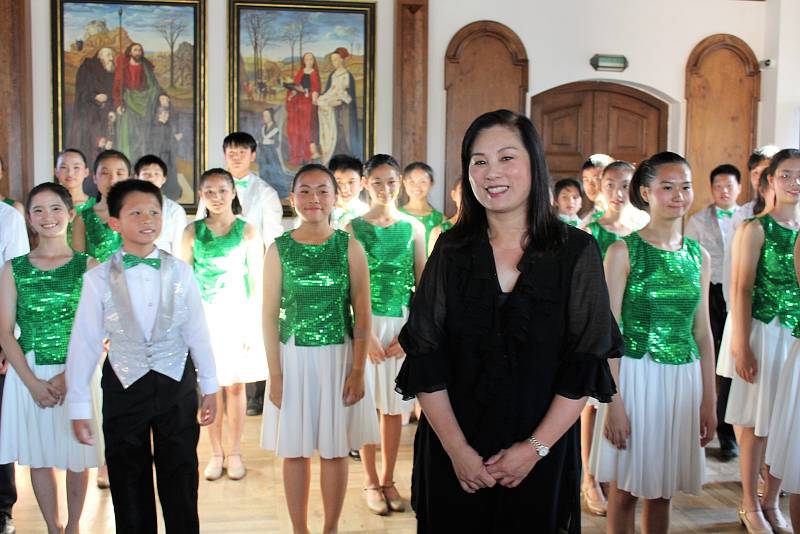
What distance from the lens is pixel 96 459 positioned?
292 cm

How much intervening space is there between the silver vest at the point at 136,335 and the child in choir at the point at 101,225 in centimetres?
152

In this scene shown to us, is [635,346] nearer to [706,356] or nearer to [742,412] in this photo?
[706,356]

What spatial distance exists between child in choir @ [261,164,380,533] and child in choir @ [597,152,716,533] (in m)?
0.95

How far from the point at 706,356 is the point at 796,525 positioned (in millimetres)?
665

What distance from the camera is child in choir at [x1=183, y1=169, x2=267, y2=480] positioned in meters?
4.02

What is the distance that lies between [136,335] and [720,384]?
3388 mm

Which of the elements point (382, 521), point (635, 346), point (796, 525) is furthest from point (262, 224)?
point (796, 525)

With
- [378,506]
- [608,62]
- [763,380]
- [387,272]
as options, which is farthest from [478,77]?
[378,506]

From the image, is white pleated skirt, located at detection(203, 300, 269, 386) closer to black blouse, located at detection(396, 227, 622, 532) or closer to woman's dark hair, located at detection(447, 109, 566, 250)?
black blouse, located at detection(396, 227, 622, 532)

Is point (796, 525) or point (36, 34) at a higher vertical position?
point (36, 34)

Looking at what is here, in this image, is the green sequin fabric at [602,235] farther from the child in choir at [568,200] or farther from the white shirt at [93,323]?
the white shirt at [93,323]

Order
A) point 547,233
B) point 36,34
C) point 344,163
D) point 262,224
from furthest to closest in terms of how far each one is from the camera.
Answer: point 36,34, point 262,224, point 344,163, point 547,233

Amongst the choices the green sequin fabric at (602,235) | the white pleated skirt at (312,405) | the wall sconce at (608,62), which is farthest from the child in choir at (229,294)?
the wall sconce at (608,62)

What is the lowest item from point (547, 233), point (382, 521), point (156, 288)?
point (382, 521)
